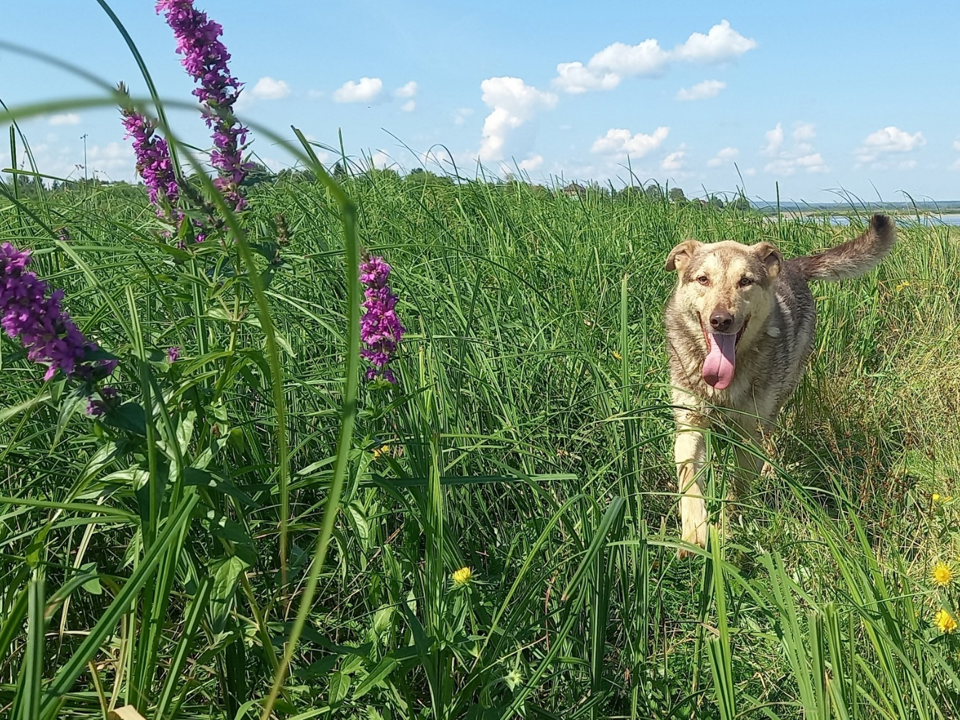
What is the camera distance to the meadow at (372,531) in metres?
1.40

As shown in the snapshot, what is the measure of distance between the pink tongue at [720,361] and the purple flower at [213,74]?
2.66 meters

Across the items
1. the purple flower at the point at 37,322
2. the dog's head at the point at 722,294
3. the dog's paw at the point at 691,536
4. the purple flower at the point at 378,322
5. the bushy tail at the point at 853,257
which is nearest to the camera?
the purple flower at the point at 37,322

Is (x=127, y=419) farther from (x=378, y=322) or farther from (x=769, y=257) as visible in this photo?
(x=769, y=257)

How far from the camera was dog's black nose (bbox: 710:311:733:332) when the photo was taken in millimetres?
3740

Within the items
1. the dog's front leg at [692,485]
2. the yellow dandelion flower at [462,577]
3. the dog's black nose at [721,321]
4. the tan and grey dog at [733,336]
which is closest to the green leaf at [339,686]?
the yellow dandelion flower at [462,577]

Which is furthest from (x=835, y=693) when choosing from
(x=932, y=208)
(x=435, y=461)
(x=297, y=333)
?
(x=932, y=208)

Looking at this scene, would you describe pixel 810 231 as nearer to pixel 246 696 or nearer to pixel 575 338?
pixel 575 338

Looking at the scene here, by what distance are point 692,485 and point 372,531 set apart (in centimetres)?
122

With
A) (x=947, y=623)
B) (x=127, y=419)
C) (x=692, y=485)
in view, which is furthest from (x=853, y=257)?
(x=127, y=419)

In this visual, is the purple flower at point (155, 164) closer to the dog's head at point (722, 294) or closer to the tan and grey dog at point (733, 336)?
the tan and grey dog at point (733, 336)

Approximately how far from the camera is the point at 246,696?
5.55ft

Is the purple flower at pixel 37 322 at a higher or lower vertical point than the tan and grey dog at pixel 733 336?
higher

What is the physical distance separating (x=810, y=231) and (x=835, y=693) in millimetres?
6041

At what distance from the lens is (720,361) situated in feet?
12.8
